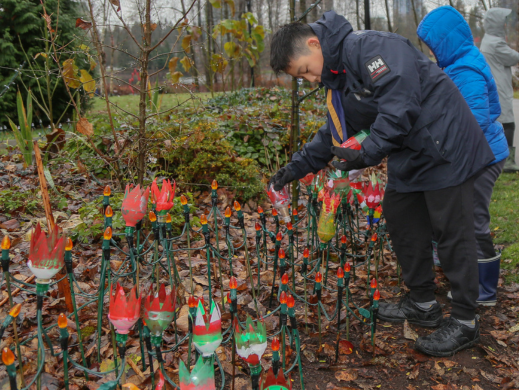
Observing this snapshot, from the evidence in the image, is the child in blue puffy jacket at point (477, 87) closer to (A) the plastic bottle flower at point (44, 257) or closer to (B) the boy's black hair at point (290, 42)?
(B) the boy's black hair at point (290, 42)

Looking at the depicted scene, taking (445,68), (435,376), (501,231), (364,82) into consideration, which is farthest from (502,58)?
(435,376)

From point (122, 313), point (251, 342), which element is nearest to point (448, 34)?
point (251, 342)

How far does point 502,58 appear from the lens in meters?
4.53

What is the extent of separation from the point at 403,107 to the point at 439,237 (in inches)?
29.3

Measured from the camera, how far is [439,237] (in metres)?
2.10

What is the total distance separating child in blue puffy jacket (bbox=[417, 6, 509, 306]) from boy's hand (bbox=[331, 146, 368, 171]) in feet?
2.87

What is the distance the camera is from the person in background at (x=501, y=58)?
445 cm

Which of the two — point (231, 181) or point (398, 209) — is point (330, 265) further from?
point (231, 181)

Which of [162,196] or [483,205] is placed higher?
[162,196]

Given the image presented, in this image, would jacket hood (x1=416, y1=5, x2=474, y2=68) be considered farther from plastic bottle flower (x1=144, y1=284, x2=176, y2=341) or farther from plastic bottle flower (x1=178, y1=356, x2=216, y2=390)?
plastic bottle flower (x1=178, y1=356, x2=216, y2=390)

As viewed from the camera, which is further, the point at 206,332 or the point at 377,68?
the point at 377,68

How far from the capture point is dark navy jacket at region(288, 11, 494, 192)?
1.75 m

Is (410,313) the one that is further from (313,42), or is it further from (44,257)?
(44,257)

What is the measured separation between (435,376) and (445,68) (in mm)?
1758
